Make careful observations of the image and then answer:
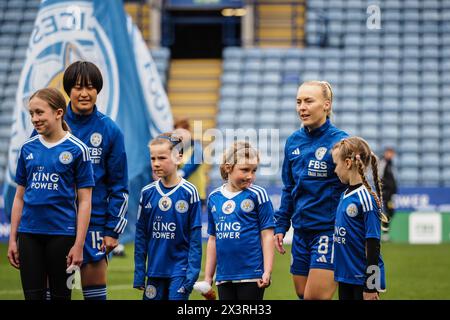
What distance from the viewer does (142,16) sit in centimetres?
2259

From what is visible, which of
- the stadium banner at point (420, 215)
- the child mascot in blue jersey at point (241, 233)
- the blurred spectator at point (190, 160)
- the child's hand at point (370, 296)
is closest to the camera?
the child's hand at point (370, 296)

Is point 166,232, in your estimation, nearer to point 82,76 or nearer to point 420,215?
point 82,76

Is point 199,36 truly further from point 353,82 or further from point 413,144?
point 413,144

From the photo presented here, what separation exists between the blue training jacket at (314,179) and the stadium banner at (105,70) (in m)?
4.31

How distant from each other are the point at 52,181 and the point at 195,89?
1672cm

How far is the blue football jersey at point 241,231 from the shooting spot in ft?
19.7

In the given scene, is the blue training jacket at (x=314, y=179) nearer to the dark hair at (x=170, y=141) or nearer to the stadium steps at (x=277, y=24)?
the dark hair at (x=170, y=141)

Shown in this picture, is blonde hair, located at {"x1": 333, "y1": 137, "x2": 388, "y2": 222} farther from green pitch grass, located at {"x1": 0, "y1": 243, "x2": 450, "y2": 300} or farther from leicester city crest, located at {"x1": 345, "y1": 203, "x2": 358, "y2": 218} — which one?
green pitch grass, located at {"x1": 0, "y1": 243, "x2": 450, "y2": 300}

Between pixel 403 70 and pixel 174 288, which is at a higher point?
pixel 403 70

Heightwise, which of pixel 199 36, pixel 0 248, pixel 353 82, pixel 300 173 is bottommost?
pixel 0 248

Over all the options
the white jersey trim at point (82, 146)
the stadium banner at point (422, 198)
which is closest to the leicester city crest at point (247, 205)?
the white jersey trim at point (82, 146)

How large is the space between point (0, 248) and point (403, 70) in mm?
10274

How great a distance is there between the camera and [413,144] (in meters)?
20.3

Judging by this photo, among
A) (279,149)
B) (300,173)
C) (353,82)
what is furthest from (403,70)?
(300,173)
